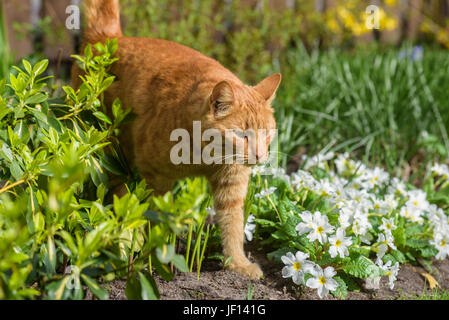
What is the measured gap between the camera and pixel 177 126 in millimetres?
1951

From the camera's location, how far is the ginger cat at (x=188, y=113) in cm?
187

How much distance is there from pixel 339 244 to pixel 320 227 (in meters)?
0.10

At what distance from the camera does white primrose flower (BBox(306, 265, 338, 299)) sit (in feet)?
5.65

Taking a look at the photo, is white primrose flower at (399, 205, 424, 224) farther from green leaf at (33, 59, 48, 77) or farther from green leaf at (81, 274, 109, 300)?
green leaf at (33, 59, 48, 77)

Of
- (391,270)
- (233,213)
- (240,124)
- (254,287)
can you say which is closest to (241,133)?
(240,124)

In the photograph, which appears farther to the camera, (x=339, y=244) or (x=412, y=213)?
(x=412, y=213)

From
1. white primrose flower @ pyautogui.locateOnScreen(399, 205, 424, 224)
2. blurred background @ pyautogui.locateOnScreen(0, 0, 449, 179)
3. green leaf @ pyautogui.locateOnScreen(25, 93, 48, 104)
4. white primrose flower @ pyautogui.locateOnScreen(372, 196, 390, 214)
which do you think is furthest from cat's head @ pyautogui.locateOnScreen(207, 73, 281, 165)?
blurred background @ pyautogui.locateOnScreen(0, 0, 449, 179)

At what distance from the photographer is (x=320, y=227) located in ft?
6.00

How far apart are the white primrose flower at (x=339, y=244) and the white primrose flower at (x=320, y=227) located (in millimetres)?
29

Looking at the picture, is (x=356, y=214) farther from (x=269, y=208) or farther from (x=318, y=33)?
(x=318, y=33)

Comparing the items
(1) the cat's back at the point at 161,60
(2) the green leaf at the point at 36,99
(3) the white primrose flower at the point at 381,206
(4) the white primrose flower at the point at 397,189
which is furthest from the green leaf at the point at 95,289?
(4) the white primrose flower at the point at 397,189

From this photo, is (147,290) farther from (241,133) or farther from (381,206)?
(381,206)

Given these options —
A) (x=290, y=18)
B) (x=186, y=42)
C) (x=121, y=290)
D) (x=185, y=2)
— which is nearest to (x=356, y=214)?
(x=121, y=290)

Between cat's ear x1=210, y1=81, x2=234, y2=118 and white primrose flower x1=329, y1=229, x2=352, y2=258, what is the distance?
636 millimetres
